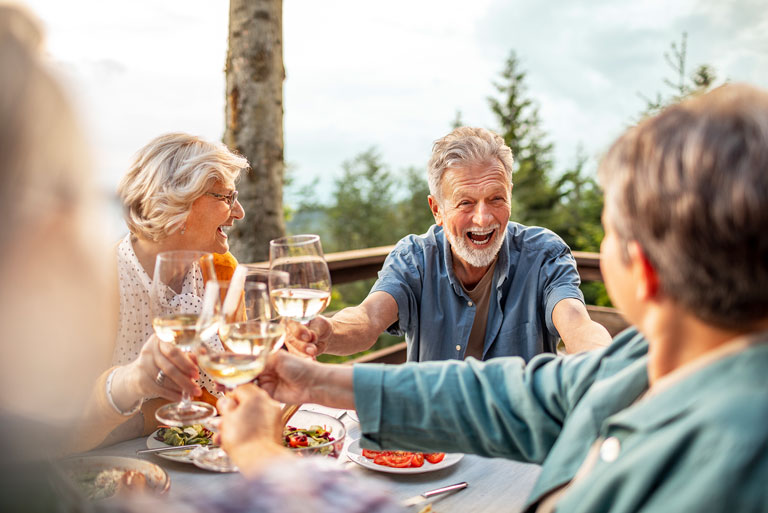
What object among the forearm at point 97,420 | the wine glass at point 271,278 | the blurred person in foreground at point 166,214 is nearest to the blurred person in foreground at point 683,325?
the wine glass at point 271,278

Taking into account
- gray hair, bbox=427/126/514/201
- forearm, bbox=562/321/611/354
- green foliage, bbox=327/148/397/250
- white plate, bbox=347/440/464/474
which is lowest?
white plate, bbox=347/440/464/474

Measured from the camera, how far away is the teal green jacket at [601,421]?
0.73 meters

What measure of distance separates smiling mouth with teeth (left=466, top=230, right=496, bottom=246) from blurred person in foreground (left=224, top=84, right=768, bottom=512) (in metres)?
1.22

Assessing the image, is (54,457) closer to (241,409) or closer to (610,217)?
(241,409)

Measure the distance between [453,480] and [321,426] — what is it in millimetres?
378

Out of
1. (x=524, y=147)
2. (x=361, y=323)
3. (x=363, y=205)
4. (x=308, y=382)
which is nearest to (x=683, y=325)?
(x=308, y=382)

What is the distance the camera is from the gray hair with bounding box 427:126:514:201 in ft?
7.57

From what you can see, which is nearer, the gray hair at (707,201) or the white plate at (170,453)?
the gray hair at (707,201)

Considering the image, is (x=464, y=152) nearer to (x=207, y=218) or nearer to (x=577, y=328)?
(x=577, y=328)

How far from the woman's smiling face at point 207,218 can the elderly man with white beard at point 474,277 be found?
623mm

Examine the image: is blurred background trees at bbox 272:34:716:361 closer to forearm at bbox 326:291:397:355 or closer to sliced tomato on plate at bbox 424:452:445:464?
forearm at bbox 326:291:397:355

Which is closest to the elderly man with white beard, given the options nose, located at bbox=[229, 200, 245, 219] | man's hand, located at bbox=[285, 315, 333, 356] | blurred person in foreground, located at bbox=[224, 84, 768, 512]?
man's hand, located at bbox=[285, 315, 333, 356]

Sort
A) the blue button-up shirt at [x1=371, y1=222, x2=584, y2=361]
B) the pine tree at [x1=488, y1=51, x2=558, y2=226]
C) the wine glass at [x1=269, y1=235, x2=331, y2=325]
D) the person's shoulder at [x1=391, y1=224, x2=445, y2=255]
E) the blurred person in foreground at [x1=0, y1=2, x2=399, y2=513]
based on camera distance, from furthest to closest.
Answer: the pine tree at [x1=488, y1=51, x2=558, y2=226], the person's shoulder at [x1=391, y1=224, x2=445, y2=255], the blue button-up shirt at [x1=371, y1=222, x2=584, y2=361], the wine glass at [x1=269, y1=235, x2=331, y2=325], the blurred person in foreground at [x1=0, y1=2, x2=399, y2=513]

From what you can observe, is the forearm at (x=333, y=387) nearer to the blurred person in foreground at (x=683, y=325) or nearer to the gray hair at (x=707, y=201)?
the blurred person in foreground at (x=683, y=325)
